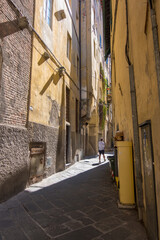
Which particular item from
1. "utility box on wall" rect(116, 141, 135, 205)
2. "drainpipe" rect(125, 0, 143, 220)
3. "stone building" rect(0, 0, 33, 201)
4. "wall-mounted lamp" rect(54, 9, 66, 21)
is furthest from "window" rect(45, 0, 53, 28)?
"utility box on wall" rect(116, 141, 135, 205)

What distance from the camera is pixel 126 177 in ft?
11.3

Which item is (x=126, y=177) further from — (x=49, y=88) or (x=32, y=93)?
(x=49, y=88)

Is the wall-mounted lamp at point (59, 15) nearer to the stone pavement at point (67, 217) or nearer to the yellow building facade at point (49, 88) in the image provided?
the yellow building facade at point (49, 88)

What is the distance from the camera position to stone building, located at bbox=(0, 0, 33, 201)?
4020mm

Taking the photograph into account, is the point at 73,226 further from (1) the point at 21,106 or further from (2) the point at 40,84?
(2) the point at 40,84

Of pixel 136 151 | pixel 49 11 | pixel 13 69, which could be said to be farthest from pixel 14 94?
pixel 49 11

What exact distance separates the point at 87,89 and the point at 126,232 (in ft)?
37.2

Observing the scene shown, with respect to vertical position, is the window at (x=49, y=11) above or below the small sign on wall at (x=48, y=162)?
above

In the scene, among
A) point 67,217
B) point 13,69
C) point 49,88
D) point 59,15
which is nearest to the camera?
point 67,217

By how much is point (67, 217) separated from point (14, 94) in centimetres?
311

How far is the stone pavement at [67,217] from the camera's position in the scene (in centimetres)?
246

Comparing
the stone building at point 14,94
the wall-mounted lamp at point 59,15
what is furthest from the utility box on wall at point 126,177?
the wall-mounted lamp at point 59,15

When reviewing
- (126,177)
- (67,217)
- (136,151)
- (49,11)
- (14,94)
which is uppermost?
(49,11)

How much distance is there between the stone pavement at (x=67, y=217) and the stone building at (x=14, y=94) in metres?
0.52
